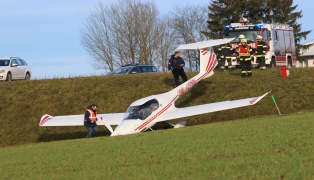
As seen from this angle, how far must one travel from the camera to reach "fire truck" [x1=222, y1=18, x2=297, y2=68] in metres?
44.8

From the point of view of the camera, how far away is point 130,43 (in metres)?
88.4

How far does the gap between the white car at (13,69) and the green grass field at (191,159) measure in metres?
28.3

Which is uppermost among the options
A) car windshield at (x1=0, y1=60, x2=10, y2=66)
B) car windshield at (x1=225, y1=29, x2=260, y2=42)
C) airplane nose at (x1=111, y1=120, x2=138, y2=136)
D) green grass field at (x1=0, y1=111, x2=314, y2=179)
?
car windshield at (x1=225, y1=29, x2=260, y2=42)

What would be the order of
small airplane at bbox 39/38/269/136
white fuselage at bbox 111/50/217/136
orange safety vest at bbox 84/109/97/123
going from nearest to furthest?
white fuselage at bbox 111/50/217/136 < small airplane at bbox 39/38/269/136 < orange safety vest at bbox 84/109/97/123

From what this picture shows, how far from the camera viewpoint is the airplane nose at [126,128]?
27953 millimetres

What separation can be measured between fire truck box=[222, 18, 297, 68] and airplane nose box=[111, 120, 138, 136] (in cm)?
1679

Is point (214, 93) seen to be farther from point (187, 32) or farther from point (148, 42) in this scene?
point (187, 32)

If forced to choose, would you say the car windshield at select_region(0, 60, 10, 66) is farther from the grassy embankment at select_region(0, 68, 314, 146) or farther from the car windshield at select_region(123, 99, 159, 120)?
the car windshield at select_region(123, 99, 159, 120)

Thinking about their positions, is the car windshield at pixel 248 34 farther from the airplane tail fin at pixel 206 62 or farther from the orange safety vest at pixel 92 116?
the orange safety vest at pixel 92 116

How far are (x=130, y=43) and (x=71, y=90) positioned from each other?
4786 cm

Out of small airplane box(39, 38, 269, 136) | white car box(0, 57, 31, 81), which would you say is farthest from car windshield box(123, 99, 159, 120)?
white car box(0, 57, 31, 81)

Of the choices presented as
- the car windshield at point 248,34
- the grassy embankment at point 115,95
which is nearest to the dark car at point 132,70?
the grassy embankment at point 115,95

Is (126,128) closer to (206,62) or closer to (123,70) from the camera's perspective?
(206,62)

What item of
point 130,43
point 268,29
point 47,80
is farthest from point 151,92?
point 130,43
